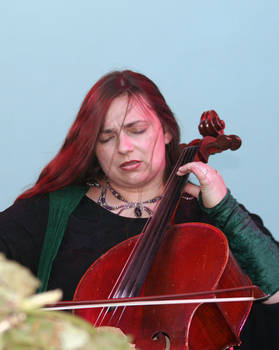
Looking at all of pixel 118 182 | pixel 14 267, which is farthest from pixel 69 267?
pixel 14 267

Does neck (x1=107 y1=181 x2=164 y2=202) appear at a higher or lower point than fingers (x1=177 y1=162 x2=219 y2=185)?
lower

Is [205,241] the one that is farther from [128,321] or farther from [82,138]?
[82,138]

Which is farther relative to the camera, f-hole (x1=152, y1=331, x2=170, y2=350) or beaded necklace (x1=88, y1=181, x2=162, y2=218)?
beaded necklace (x1=88, y1=181, x2=162, y2=218)

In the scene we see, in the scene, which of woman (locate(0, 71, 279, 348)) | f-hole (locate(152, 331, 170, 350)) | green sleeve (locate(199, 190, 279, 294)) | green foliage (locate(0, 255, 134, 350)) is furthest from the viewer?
woman (locate(0, 71, 279, 348))

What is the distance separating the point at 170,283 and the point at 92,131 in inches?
14.0

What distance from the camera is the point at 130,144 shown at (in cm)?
96

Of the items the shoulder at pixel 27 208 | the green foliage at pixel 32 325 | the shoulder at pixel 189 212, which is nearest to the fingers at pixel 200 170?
the shoulder at pixel 189 212

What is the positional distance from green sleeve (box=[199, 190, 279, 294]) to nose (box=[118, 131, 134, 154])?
19 centimetres

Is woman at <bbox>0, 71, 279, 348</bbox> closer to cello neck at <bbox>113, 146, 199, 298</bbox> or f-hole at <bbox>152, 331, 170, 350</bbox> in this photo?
cello neck at <bbox>113, 146, 199, 298</bbox>

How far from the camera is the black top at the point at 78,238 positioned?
973 mm

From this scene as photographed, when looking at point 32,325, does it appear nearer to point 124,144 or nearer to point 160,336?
point 160,336

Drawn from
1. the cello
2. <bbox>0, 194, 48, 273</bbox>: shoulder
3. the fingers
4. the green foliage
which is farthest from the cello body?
the green foliage

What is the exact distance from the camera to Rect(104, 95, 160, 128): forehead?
38.4 inches

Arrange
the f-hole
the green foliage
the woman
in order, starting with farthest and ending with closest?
the woman, the f-hole, the green foliage
